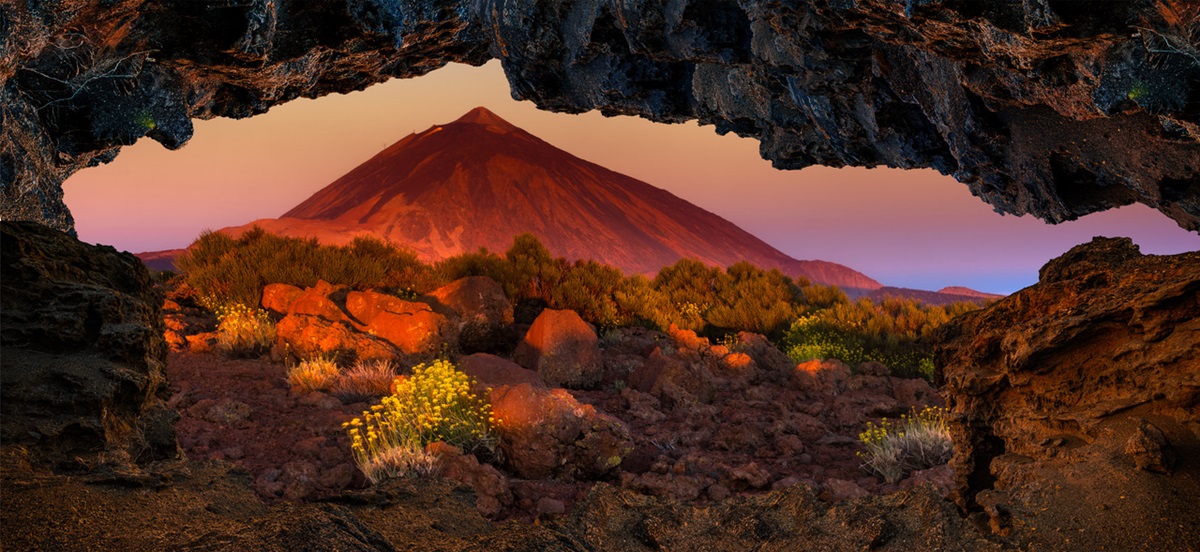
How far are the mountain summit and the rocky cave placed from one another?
40217mm

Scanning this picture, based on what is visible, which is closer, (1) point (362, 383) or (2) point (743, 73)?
(2) point (743, 73)

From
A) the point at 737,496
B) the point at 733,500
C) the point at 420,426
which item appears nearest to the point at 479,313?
the point at 420,426

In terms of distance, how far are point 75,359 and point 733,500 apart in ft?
8.84

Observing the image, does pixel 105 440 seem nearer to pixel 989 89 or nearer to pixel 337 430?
pixel 337 430

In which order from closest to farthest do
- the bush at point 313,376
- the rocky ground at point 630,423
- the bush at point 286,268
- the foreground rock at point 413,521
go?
the foreground rock at point 413,521 < the rocky ground at point 630,423 < the bush at point 313,376 < the bush at point 286,268

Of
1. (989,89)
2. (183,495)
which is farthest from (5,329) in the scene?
(989,89)

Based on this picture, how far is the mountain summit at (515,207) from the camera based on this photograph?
156ft

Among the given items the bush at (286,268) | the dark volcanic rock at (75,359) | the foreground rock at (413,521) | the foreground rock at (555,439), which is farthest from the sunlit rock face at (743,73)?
the bush at (286,268)

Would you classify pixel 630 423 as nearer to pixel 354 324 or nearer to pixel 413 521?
pixel 354 324

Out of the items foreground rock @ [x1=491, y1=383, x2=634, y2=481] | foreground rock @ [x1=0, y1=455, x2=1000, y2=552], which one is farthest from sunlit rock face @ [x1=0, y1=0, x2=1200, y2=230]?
foreground rock @ [x1=491, y1=383, x2=634, y2=481]

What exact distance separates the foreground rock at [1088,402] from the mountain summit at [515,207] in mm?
41045

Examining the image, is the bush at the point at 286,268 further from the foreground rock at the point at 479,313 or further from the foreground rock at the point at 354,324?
the foreground rock at the point at 479,313

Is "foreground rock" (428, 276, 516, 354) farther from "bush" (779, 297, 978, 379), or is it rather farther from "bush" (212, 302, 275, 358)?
"bush" (779, 297, 978, 379)

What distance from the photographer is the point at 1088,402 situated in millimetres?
3137
